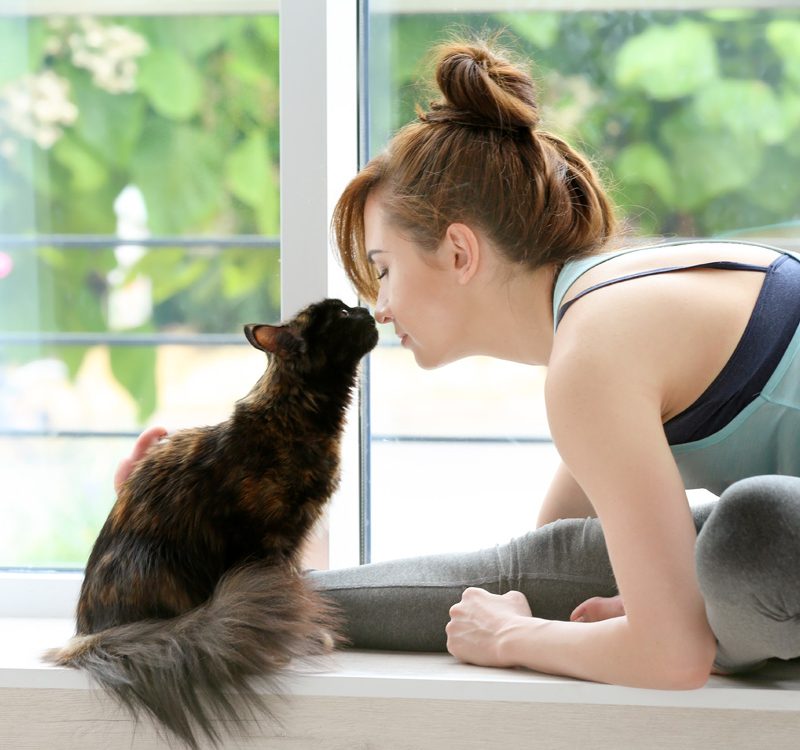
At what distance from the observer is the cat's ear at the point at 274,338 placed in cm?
125

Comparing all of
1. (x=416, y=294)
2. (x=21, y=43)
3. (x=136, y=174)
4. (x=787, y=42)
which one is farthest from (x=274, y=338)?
(x=787, y=42)

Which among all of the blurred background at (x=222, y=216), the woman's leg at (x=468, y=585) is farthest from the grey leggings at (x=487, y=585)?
the blurred background at (x=222, y=216)

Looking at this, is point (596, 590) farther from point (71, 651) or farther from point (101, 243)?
point (101, 243)

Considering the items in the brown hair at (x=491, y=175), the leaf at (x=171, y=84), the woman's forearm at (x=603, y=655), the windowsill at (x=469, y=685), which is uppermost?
the leaf at (x=171, y=84)

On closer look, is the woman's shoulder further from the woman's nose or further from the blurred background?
the blurred background

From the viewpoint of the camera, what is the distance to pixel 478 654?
3.68 feet

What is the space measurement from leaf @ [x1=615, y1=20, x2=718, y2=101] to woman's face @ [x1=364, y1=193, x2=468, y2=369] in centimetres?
63

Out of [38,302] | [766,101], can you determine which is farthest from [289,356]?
[766,101]

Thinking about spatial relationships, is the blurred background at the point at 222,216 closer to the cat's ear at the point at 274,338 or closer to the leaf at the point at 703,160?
the leaf at the point at 703,160

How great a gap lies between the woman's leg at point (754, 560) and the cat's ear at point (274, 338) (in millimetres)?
604

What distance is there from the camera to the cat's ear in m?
1.25

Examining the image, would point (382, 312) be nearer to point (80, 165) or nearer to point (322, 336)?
point (322, 336)

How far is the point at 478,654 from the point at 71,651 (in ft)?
1.62

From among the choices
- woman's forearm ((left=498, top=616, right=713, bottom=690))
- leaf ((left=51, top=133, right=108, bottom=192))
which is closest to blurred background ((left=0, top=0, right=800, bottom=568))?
leaf ((left=51, top=133, right=108, bottom=192))
